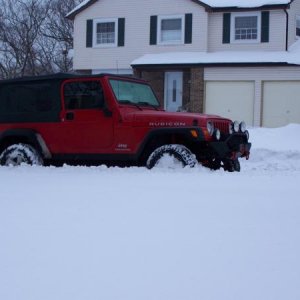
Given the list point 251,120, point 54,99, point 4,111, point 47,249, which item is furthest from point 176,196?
point 251,120

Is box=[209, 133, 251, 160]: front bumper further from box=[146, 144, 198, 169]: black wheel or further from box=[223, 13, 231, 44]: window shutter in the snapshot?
box=[223, 13, 231, 44]: window shutter

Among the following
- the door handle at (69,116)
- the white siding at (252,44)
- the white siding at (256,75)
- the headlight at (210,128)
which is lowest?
the headlight at (210,128)

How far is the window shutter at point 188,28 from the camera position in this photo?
25797 millimetres

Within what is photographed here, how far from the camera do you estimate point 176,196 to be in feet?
23.0

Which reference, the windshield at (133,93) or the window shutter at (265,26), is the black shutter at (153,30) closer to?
the window shutter at (265,26)

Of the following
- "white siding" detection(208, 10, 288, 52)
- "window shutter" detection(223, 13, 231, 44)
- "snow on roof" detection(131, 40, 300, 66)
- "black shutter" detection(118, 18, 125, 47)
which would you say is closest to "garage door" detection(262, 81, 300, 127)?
"snow on roof" detection(131, 40, 300, 66)

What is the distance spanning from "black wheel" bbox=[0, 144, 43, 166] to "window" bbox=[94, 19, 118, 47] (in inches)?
681

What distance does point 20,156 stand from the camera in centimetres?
1084

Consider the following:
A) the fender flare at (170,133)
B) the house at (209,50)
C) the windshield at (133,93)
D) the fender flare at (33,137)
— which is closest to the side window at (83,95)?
the windshield at (133,93)

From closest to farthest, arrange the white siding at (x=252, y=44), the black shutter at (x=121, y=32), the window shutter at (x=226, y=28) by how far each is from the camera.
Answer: the white siding at (x=252, y=44) < the window shutter at (x=226, y=28) < the black shutter at (x=121, y=32)

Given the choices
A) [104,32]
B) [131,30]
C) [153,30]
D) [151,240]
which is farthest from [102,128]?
[104,32]

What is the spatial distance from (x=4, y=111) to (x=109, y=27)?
17118 millimetres

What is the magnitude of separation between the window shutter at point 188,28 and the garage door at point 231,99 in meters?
2.15

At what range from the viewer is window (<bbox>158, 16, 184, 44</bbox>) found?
2616 cm
